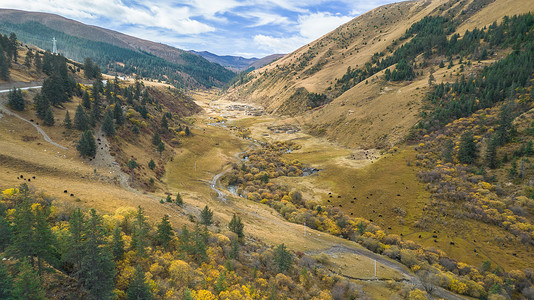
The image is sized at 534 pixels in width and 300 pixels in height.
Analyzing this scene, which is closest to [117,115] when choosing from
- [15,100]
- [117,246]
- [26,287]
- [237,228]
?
[15,100]

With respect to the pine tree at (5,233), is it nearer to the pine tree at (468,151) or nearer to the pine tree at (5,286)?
the pine tree at (5,286)

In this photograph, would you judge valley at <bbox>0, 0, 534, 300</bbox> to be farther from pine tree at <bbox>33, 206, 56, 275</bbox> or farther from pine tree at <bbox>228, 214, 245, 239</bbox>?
pine tree at <bbox>228, 214, 245, 239</bbox>

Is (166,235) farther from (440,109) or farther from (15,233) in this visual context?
(440,109)

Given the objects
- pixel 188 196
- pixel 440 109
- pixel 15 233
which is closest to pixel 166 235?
pixel 15 233

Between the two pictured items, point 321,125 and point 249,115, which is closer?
point 321,125

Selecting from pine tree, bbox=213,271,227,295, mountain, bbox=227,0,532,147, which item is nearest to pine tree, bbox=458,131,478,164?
mountain, bbox=227,0,532,147

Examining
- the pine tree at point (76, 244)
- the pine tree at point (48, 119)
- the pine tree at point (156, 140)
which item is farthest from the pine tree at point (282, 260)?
the pine tree at point (156, 140)
